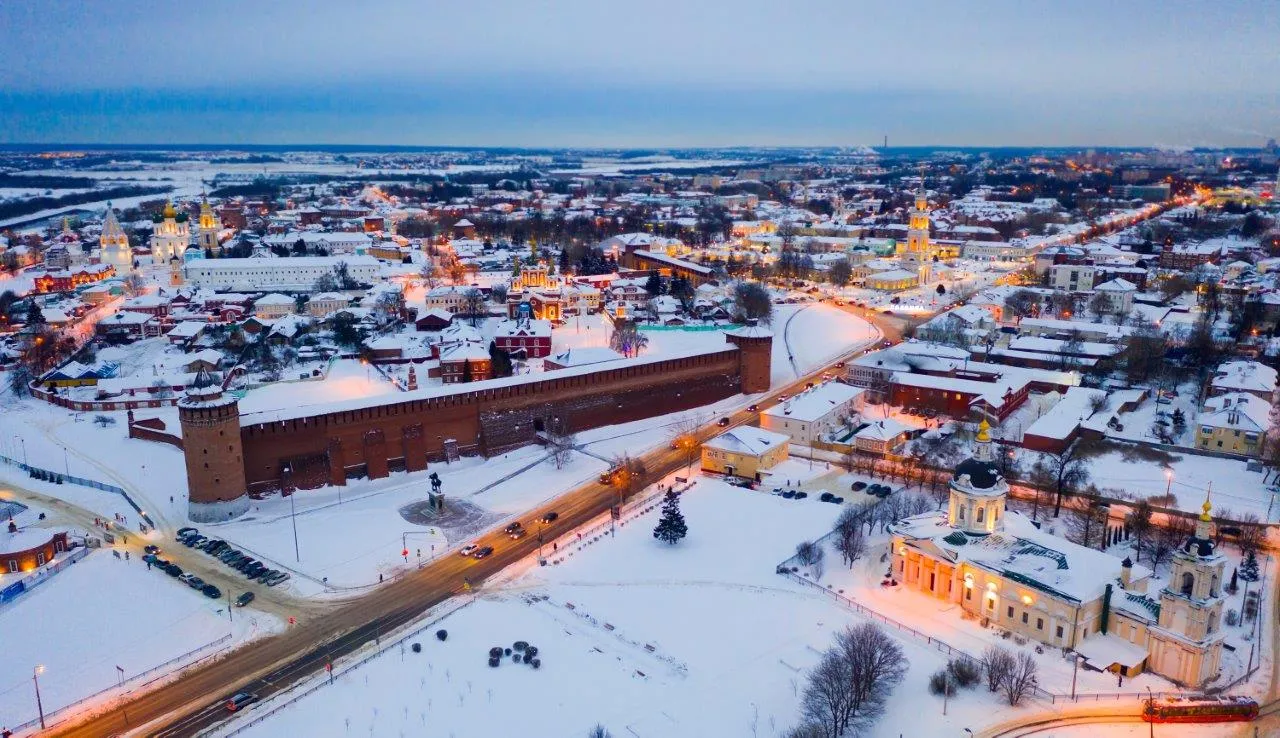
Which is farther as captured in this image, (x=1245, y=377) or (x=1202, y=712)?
(x=1245, y=377)

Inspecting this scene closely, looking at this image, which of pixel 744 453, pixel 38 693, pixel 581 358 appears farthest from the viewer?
pixel 581 358

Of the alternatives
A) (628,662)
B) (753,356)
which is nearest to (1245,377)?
(753,356)

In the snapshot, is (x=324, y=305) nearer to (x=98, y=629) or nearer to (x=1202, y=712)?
(x=98, y=629)

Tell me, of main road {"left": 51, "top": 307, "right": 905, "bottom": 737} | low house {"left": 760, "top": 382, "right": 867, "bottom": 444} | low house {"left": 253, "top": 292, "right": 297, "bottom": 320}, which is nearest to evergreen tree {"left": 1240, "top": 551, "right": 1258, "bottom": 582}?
low house {"left": 760, "top": 382, "right": 867, "bottom": 444}

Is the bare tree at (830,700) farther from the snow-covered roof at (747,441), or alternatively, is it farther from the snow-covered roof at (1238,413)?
the snow-covered roof at (1238,413)

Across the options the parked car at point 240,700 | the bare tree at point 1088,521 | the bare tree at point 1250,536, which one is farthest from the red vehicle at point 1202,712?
the parked car at point 240,700

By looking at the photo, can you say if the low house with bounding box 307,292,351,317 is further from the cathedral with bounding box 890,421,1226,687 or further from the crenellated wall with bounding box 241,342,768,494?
the cathedral with bounding box 890,421,1226,687
